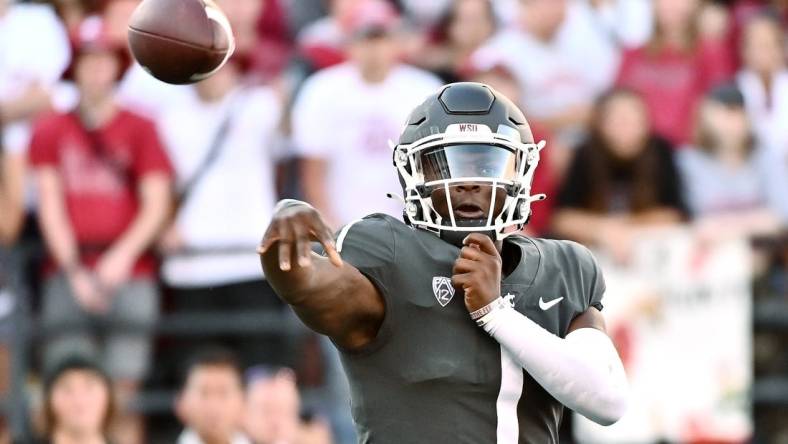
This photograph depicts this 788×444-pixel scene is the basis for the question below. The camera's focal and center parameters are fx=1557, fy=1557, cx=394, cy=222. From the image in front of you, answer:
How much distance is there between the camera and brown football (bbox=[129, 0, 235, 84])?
409 centimetres

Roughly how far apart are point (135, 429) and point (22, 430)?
54 cm

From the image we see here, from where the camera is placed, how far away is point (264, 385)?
7375mm

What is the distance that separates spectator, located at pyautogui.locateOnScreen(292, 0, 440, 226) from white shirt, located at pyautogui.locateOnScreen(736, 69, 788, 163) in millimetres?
1788

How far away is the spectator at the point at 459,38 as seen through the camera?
26.4 ft

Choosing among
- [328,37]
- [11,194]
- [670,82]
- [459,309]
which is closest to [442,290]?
[459,309]

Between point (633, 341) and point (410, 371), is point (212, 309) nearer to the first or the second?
point (633, 341)

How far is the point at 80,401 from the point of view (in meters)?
7.04

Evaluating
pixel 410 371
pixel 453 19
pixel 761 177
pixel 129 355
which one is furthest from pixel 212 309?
pixel 410 371

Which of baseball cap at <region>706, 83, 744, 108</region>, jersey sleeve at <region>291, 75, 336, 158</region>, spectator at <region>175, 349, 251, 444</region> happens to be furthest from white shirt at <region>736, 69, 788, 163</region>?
spectator at <region>175, 349, 251, 444</region>

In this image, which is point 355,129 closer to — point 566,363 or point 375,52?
point 375,52

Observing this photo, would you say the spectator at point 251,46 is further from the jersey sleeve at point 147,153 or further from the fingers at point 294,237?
the fingers at point 294,237

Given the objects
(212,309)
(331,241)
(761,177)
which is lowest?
(212,309)

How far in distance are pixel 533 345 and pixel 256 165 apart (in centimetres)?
437

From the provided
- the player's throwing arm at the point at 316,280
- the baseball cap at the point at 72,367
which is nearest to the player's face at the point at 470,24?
the baseball cap at the point at 72,367
